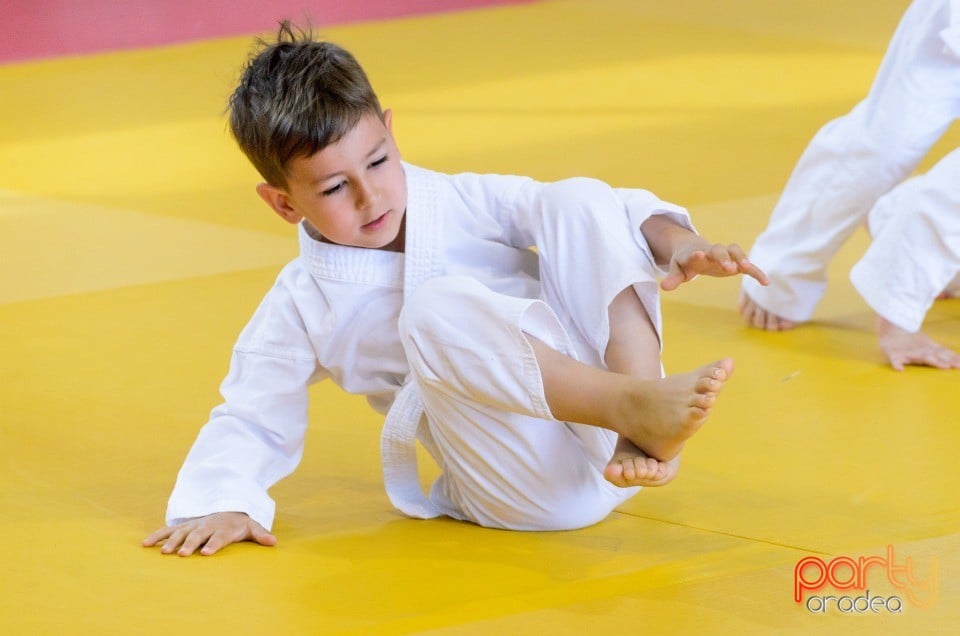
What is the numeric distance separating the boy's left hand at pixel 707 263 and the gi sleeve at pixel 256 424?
1.66 feet

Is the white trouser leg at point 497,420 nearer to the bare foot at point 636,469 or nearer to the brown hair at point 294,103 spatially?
the bare foot at point 636,469

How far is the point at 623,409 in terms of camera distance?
1663 millimetres

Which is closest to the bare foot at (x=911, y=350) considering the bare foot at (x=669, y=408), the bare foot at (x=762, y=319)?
the bare foot at (x=762, y=319)

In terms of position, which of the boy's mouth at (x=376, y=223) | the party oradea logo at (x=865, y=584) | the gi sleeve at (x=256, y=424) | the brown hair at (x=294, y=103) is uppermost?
the brown hair at (x=294, y=103)

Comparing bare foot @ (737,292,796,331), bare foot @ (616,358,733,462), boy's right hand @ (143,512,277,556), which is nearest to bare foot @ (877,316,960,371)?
bare foot @ (737,292,796,331)

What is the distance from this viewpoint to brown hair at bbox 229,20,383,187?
5.90ft

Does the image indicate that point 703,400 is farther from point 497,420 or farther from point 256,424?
point 256,424

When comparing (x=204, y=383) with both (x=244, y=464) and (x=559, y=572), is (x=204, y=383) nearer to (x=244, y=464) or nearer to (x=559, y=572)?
(x=244, y=464)

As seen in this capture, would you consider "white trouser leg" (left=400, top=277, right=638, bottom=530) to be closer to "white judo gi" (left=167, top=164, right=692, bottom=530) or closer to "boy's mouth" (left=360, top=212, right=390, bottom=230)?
"white judo gi" (left=167, top=164, right=692, bottom=530)

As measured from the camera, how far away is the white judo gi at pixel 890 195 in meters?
2.48

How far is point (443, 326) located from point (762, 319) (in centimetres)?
116

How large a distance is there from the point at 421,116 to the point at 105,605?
317 cm

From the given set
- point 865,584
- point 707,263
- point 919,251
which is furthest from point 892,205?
point 865,584

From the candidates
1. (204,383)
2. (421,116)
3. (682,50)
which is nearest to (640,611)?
(204,383)
